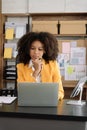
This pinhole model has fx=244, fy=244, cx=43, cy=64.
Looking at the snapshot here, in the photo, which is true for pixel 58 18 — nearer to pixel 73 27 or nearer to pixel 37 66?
pixel 73 27

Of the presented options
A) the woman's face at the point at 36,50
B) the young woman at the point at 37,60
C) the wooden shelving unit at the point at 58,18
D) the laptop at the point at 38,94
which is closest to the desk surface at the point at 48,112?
the laptop at the point at 38,94

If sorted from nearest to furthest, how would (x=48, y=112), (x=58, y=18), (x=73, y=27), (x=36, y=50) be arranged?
(x=48, y=112) < (x=36, y=50) < (x=73, y=27) < (x=58, y=18)

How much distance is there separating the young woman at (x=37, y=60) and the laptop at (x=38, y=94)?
37 centimetres

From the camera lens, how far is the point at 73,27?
3.73 meters

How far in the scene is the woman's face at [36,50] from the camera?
80.2 inches

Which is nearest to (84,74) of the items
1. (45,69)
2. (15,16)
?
(15,16)

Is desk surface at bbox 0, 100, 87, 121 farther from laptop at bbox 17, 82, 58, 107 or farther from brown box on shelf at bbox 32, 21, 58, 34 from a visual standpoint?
brown box on shelf at bbox 32, 21, 58, 34

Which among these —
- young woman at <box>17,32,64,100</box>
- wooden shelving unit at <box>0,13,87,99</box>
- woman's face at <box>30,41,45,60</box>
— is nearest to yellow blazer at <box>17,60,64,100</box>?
young woman at <box>17,32,64,100</box>

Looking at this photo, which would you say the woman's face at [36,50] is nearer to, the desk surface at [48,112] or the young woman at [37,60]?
the young woman at [37,60]

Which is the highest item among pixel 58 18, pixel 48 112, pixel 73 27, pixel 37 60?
pixel 58 18

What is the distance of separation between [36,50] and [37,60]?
10 centimetres

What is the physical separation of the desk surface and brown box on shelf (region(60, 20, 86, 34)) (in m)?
2.17

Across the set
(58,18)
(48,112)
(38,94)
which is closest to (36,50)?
(38,94)

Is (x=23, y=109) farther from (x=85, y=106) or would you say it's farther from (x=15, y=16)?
(x=15, y=16)
